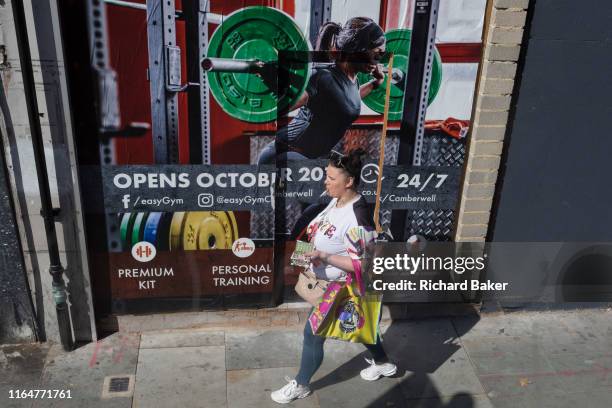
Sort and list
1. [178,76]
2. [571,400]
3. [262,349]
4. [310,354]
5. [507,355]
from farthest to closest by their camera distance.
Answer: [507,355] → [262,349] → [571,400] → [178,76] → [310,354]

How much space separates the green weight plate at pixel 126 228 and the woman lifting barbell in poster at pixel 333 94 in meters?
1.25

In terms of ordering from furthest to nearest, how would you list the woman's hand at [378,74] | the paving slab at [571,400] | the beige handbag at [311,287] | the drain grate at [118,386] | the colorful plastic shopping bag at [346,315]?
1. the woman's hand at [378,74]
2. the paving slab at [571,400]
3. the drain grate at [118,386]
4. the beige handbag at [311,287]
5. the colorful plastic shopping bag at [346,315]

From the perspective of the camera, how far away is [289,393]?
493 centimetres

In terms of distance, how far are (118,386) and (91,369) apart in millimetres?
361

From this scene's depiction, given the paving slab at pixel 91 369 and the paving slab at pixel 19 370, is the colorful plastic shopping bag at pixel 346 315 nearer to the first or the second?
the paving slab at pixel 91 369

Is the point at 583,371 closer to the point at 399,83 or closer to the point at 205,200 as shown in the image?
the point at 399,83

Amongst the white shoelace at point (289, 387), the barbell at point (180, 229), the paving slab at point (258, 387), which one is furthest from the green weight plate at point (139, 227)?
the white shoelace at point (289, 387)

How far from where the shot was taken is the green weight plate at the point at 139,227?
5.36 metres

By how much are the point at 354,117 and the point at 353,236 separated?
1.30 metres

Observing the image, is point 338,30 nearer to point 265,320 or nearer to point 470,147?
point 470,147

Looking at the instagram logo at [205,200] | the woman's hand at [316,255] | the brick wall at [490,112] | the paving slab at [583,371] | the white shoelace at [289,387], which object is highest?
the brick wall at [490,112]

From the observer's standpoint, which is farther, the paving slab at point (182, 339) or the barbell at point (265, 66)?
the paving slab at point (182, 339)

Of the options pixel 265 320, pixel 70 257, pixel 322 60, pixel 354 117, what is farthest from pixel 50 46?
pixel 265 320

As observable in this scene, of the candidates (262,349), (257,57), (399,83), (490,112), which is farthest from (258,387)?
(490,112)
